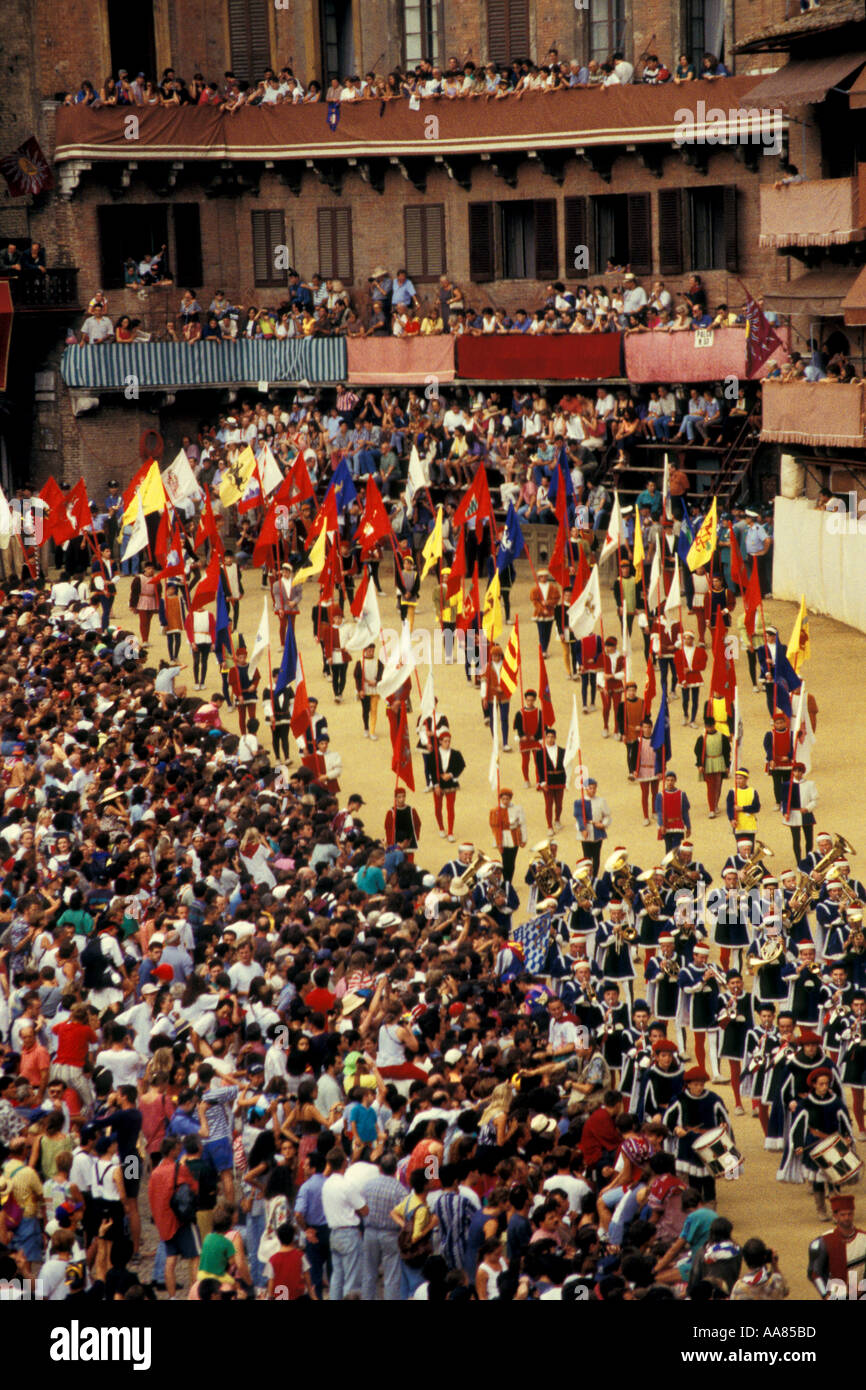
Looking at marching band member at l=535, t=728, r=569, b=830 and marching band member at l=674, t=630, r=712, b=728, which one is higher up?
marching band member at l=674, t=630, r=712, b=728

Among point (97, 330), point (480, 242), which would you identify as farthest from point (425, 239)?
point (97, 330)

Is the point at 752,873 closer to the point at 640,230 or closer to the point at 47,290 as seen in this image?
the point at 640,230

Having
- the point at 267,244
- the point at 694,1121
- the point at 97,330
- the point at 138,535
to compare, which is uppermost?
the point at 267,244

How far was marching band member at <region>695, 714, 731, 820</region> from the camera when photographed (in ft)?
82.6

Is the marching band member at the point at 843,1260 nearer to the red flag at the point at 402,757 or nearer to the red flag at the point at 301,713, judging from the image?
the red flag at the point at 402,757

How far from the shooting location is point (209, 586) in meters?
29.0

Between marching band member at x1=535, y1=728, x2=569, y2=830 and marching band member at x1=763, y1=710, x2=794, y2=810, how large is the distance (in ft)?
7.83

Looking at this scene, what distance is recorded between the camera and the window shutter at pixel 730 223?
39562 millimetres

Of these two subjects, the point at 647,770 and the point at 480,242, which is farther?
the point at 480,242

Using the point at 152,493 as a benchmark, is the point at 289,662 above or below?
below

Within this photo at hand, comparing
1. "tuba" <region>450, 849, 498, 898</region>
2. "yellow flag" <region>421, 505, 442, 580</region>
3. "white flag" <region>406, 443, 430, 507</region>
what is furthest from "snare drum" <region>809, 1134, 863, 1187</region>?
"white flag" <region>406, 443, 430, 507</region>

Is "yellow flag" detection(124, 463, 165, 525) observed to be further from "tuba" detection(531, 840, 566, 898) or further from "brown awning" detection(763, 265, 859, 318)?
"tuba" detection(531, 840, 566, 898)

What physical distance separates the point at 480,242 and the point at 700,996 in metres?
27.3
